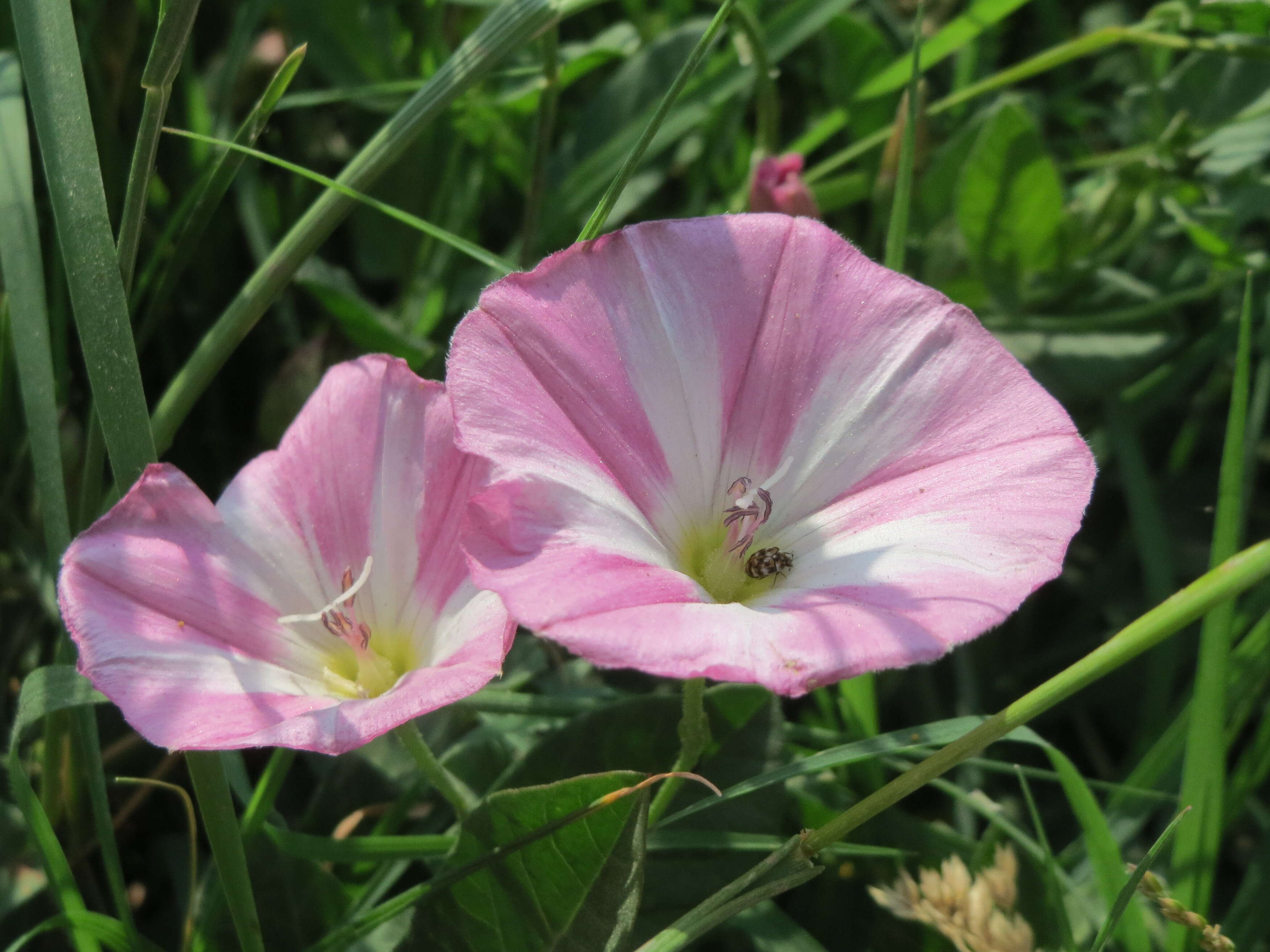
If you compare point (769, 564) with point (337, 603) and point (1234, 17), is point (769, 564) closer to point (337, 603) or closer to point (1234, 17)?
point (337, 603)

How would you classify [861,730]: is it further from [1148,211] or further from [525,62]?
[525,62]

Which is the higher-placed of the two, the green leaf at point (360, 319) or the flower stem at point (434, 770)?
the green leaf at point (360, 319)

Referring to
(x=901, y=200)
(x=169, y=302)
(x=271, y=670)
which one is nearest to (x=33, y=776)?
(x=271, y=670)

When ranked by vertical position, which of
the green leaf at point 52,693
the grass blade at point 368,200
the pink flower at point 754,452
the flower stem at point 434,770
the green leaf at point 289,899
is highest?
the grass blade at point 368,200

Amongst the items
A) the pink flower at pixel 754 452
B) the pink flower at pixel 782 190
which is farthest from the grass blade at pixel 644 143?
the pink flower at pixel 782 190

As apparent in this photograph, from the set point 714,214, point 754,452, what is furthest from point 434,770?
point 714,214

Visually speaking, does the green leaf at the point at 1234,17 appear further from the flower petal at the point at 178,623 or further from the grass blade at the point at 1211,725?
the flower petal at the point at 178,623
